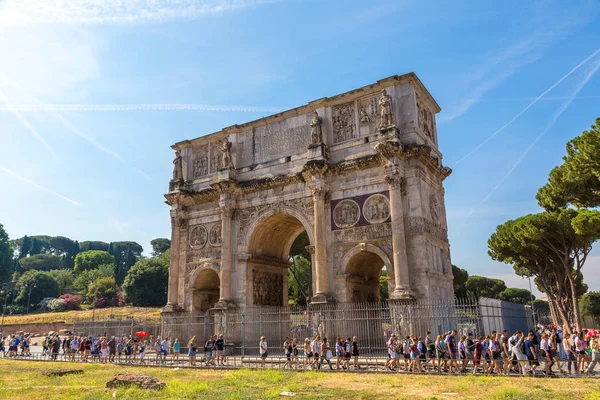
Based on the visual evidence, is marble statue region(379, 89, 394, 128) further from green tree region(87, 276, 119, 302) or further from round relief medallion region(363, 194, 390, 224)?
green tree region(87, 276, 119, 302)

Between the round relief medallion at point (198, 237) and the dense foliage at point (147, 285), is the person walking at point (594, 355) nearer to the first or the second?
the round relief medallion at point (198, 237)

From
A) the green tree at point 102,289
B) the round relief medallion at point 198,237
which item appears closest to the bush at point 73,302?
the green tree at point 102,289

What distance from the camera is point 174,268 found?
2634 centimetres

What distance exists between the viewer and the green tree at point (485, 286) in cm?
6812

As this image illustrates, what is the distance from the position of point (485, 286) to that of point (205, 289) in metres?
55.5

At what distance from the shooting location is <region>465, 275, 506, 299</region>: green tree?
6812 cm

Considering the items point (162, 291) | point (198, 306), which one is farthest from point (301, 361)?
point (162, 291)

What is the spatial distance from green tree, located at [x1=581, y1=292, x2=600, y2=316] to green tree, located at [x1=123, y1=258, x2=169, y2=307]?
51.8 meters

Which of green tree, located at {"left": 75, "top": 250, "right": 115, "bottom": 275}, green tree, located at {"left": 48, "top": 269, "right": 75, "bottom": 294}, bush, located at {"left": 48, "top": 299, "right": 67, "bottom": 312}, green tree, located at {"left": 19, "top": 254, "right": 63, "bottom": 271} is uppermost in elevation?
green tree, located at {"left": 19, "top": 254, "right": 63, "bottom": 271}

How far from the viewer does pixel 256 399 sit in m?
9.79

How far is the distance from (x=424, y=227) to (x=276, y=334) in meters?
9.60

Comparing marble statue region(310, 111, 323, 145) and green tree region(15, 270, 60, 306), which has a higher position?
marble statue region(310, 111, 323, 145)

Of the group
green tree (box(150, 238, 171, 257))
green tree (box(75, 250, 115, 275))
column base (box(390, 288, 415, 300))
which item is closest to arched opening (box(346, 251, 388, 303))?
column base (box(390, 288, 415, 300))

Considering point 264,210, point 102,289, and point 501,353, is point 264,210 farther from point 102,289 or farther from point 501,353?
point 102,289
